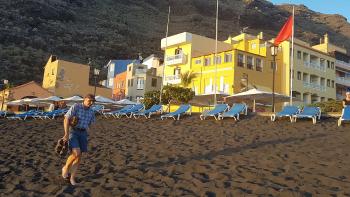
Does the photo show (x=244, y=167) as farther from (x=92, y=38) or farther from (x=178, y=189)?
(x=92, y=38)

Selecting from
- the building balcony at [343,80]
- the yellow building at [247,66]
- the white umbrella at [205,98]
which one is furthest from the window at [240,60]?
the building balcony at [343,80]

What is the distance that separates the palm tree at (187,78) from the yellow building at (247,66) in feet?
1.59

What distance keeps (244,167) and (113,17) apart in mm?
138686

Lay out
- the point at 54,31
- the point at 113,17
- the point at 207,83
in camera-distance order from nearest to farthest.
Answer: the point at 207,83 → the point at 54,31 → the point at 113,17

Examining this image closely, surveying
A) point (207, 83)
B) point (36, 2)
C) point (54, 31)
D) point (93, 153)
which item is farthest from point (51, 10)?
point (93, 153)

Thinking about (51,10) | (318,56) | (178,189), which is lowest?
(178,189)

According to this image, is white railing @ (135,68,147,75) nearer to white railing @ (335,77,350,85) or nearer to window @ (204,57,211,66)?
window @ (204,57,211,66)

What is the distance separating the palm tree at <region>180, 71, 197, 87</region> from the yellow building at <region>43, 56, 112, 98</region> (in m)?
13.3

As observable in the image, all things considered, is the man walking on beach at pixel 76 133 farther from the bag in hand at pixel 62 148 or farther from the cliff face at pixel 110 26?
the cliff face at pixel 110 26

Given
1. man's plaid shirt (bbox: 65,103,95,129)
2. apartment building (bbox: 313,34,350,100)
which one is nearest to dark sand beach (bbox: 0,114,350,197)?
man's plaid shirt (bbox: 65,103,95,129)

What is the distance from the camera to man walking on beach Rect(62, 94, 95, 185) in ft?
24.9

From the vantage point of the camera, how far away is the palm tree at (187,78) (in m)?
44.4

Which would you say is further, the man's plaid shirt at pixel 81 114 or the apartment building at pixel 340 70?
the apartment building at pixel 340 70

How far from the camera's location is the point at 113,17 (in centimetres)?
14212
